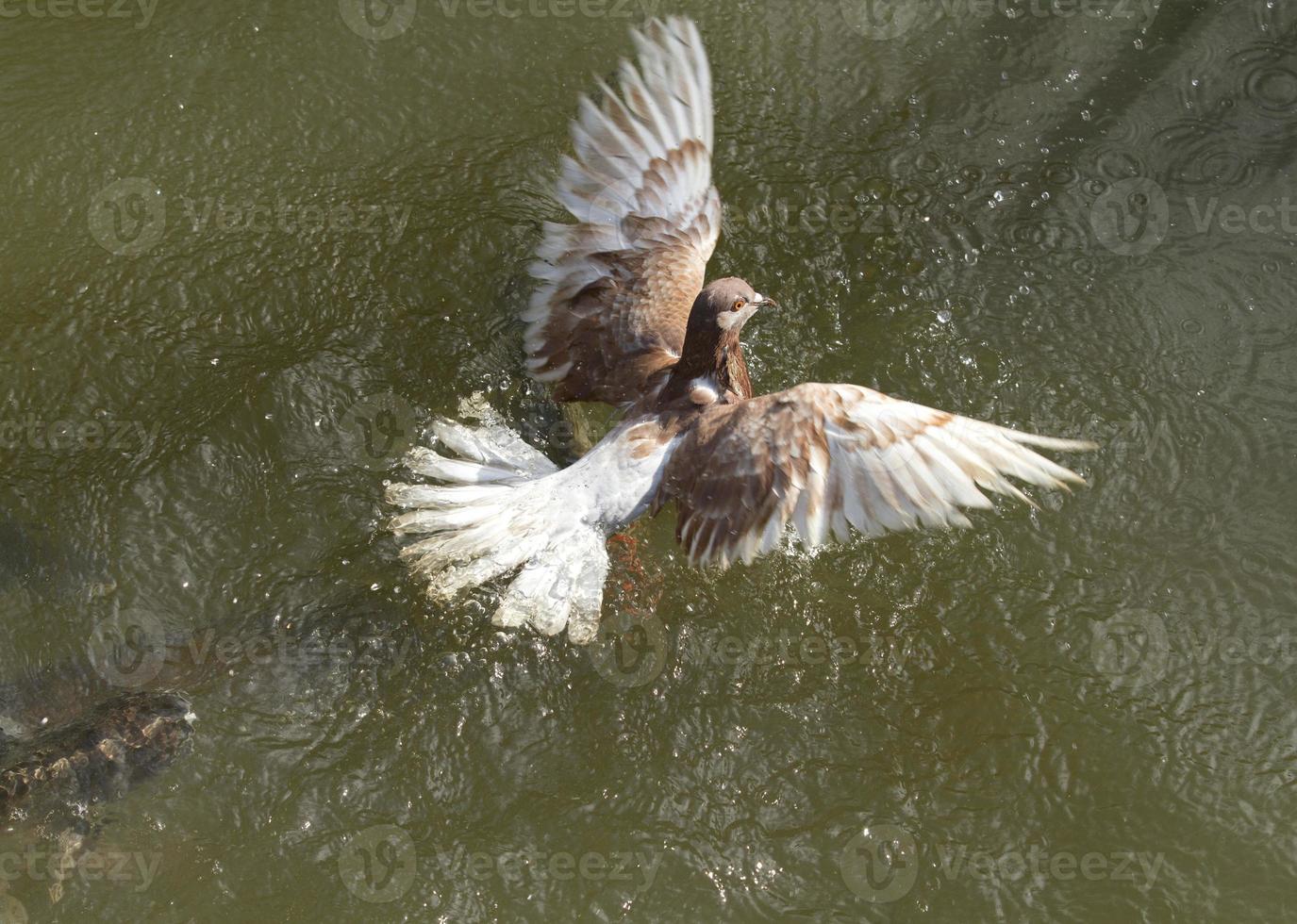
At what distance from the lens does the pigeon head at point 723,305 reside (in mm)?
3023

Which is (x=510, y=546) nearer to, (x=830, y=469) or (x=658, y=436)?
(x=658, y=436)

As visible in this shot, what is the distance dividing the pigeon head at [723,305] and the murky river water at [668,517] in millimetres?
686

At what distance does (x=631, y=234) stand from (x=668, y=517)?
100 cm

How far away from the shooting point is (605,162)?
3.55 metres

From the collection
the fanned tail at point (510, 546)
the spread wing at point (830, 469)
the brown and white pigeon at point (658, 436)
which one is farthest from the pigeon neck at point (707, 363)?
the fanned tail at point (510, 546)

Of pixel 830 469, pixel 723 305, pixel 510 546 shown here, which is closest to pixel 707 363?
pixel 723 305

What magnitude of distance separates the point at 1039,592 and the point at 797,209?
5.54 ft

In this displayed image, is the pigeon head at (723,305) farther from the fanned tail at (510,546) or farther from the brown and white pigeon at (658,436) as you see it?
the fanned tail at (510,546)

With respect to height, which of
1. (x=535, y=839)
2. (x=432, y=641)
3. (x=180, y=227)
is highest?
(x=180, y=227)

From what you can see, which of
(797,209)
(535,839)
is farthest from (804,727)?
(797,209)

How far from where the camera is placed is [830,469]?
8.99ft

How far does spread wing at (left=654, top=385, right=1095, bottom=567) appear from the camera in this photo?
2.56 m

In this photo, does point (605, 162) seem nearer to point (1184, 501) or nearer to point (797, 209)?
point (797, 209)

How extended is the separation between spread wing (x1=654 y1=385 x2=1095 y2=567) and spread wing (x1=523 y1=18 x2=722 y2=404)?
0.57 metres
